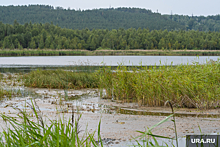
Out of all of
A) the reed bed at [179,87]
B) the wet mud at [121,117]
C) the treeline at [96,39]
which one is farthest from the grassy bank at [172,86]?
the treeline at [96,39]

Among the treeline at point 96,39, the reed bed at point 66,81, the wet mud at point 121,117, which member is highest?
the treeline at point 96,39

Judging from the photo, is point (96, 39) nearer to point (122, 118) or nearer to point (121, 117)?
point (121, 117)

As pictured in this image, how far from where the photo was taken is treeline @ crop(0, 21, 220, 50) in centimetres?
10731

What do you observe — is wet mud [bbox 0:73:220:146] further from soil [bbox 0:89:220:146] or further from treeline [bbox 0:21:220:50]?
treeline [bbox 0:21:220:50]

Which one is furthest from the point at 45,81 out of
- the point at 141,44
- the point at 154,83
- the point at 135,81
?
the point at 141,44

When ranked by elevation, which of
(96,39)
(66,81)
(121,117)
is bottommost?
(121,117)

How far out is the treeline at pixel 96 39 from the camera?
107m

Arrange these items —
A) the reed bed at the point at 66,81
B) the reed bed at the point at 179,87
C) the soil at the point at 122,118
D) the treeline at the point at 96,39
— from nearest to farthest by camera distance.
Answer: the soil at the point at 122,118 < the reed bed at the point at 179,87 < the reed bed at the point at 66,81 < the treeline at the point at 96,39

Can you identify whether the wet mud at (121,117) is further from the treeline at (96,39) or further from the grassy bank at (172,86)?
the treeline at (96,39)

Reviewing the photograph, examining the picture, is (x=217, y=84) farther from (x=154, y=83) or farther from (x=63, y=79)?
(x=63, y=79)

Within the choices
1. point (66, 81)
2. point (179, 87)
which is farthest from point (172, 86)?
point (66, 81)

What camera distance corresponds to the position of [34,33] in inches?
4540

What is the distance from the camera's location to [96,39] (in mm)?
121750

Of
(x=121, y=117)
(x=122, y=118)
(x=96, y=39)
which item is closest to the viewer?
(x=122, y=118)
